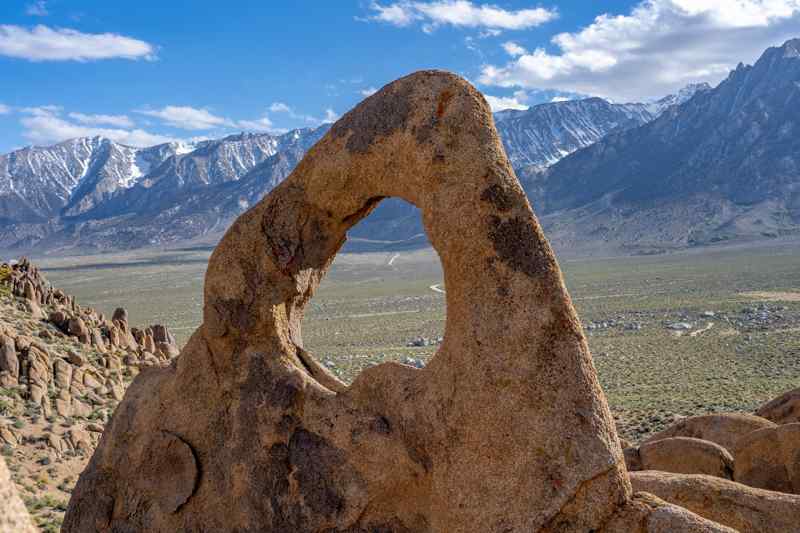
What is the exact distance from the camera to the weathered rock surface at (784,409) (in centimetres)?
1069

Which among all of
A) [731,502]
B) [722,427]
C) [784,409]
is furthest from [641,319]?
[731,502]

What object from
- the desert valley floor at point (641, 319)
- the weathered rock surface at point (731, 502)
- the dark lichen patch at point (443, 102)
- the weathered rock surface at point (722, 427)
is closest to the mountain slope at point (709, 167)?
the desert valley floor at point (641, 319)

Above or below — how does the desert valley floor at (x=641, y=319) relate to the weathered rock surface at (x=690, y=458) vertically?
below

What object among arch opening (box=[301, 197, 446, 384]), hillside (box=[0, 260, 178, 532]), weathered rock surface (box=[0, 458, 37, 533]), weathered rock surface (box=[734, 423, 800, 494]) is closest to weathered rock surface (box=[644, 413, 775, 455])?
weathered rock surface (box=[734, 423, 800, 494])

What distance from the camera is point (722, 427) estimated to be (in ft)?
33.0

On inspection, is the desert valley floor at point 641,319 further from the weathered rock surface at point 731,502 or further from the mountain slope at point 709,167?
the mountain slope at point 709,167

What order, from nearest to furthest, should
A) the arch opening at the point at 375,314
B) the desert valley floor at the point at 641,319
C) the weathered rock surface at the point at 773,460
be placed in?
the weathered rock surface at the point at 773,460 < the desert valley floor at the point at 641,319 < the arch opening at the point at 375,314

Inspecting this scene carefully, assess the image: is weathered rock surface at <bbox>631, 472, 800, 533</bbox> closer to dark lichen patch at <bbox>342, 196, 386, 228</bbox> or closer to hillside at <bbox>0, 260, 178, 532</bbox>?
dark lichen patch at <bbox>342, 196, 386, 228</bbox>

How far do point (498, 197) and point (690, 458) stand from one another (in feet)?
17.8

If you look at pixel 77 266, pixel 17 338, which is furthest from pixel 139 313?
pixel 77 266

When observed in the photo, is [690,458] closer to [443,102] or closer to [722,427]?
[722,427]

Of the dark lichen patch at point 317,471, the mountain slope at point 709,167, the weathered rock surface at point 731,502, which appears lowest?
the weathered rock surface at point 731,502

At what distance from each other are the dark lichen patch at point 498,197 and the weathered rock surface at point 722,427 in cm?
645

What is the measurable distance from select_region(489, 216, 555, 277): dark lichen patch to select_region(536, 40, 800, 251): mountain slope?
4208 inches
